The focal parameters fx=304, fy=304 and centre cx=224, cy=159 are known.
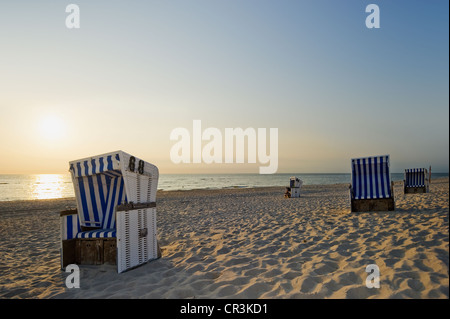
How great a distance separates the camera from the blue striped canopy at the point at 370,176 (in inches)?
348

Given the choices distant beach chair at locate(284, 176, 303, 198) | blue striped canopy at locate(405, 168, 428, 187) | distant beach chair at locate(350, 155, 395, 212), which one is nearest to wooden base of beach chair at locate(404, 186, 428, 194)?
blue striped canopy at locate(405, 168, 428, 187)

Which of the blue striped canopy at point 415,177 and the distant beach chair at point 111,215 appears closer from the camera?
the distant beach chair at point 111,215

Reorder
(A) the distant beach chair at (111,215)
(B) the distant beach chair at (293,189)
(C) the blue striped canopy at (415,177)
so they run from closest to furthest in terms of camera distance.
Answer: (A) the distant beach chair at (111,215)
(C) the blue striped canopy at (415,177)
(B) the distant beach chair at (293,189)

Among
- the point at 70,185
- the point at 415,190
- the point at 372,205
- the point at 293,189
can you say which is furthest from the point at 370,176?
the point at 70,185

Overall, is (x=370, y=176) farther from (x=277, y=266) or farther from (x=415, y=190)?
(x=415, y=190)

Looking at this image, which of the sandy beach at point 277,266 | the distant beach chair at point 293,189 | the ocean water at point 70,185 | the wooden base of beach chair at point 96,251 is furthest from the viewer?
the ocean water at point 70,185

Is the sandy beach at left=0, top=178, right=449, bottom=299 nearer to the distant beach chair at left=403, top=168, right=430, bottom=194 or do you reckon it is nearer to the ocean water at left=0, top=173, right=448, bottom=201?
the distant beach chair at left=403, top=168, right=430, bottom=194

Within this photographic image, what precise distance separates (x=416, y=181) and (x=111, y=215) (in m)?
15.0

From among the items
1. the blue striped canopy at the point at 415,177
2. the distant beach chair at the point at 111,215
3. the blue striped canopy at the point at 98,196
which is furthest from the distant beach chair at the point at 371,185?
the blue striped canopy at the point at 415,177

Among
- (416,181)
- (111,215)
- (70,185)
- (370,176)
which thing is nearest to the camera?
(111,215)

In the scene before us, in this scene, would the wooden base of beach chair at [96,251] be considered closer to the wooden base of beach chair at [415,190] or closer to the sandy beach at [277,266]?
the sandy beach at [277,266]

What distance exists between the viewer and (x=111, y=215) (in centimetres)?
570
